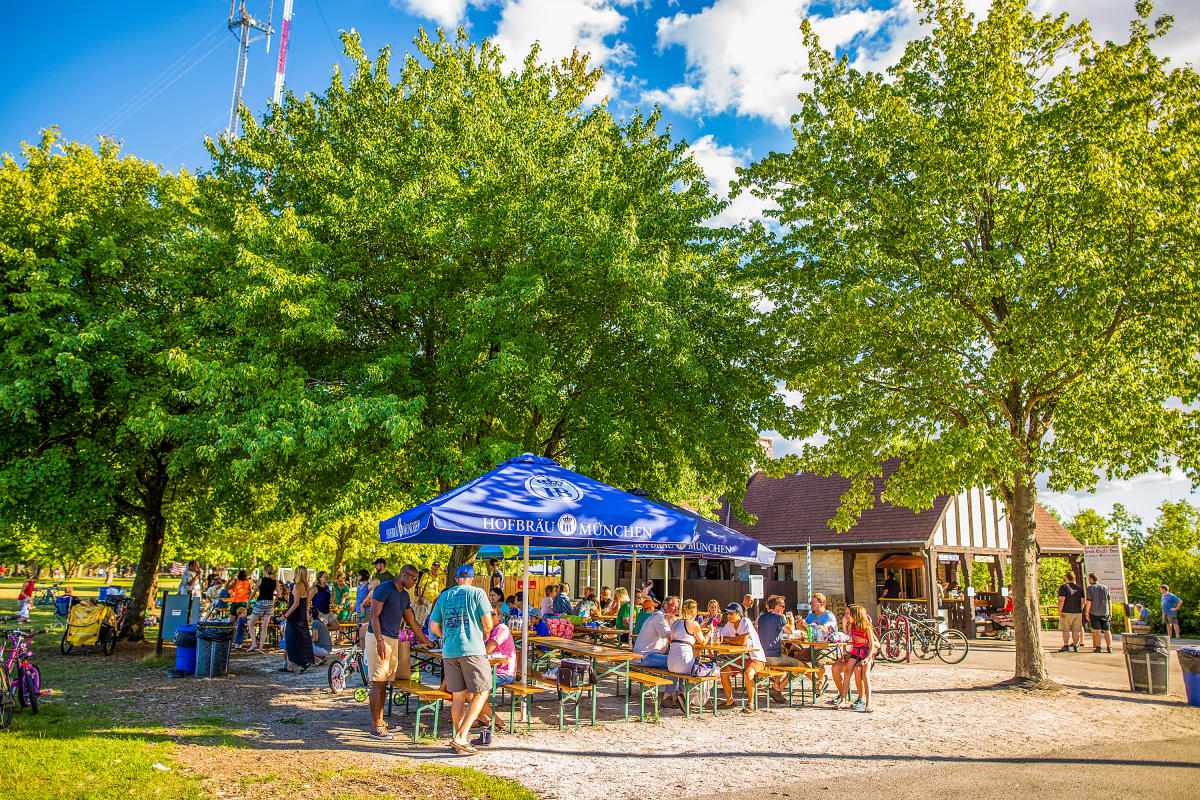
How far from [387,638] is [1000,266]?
11335mm

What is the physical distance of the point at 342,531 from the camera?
1191 inches

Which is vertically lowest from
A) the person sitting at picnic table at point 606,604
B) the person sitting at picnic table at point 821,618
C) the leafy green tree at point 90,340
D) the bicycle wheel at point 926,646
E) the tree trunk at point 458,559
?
the bicycle wheel at point 926,646

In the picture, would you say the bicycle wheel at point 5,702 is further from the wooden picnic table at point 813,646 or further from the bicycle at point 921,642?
the bicycle at point 921,642

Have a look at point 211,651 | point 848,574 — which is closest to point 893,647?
point 848,574

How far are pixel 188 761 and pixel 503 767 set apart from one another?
2.87 metres

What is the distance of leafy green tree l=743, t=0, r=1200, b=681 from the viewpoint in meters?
11.6

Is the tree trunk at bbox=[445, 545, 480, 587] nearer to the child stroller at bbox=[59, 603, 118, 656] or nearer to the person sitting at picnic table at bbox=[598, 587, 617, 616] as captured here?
the person sitting at picnic table at bbox=[598, 587, 617, 616]

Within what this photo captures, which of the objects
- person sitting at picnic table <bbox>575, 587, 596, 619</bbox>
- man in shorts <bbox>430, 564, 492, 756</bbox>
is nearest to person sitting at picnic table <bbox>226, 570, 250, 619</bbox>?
person sitting at picnic table <bbox>575, 587, 596, 619</bbox>

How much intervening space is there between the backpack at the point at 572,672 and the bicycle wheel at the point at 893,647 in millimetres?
9180

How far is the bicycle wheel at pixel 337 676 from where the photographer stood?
10.5 metres

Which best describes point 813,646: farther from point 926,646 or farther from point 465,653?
point 926,646

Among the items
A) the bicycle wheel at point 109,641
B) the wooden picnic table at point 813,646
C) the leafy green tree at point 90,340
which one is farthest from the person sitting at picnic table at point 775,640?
the bicycle wheel at point 109,641

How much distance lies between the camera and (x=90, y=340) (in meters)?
14.0

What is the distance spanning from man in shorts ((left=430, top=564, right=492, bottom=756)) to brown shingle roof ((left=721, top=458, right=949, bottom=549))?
55.4ft
